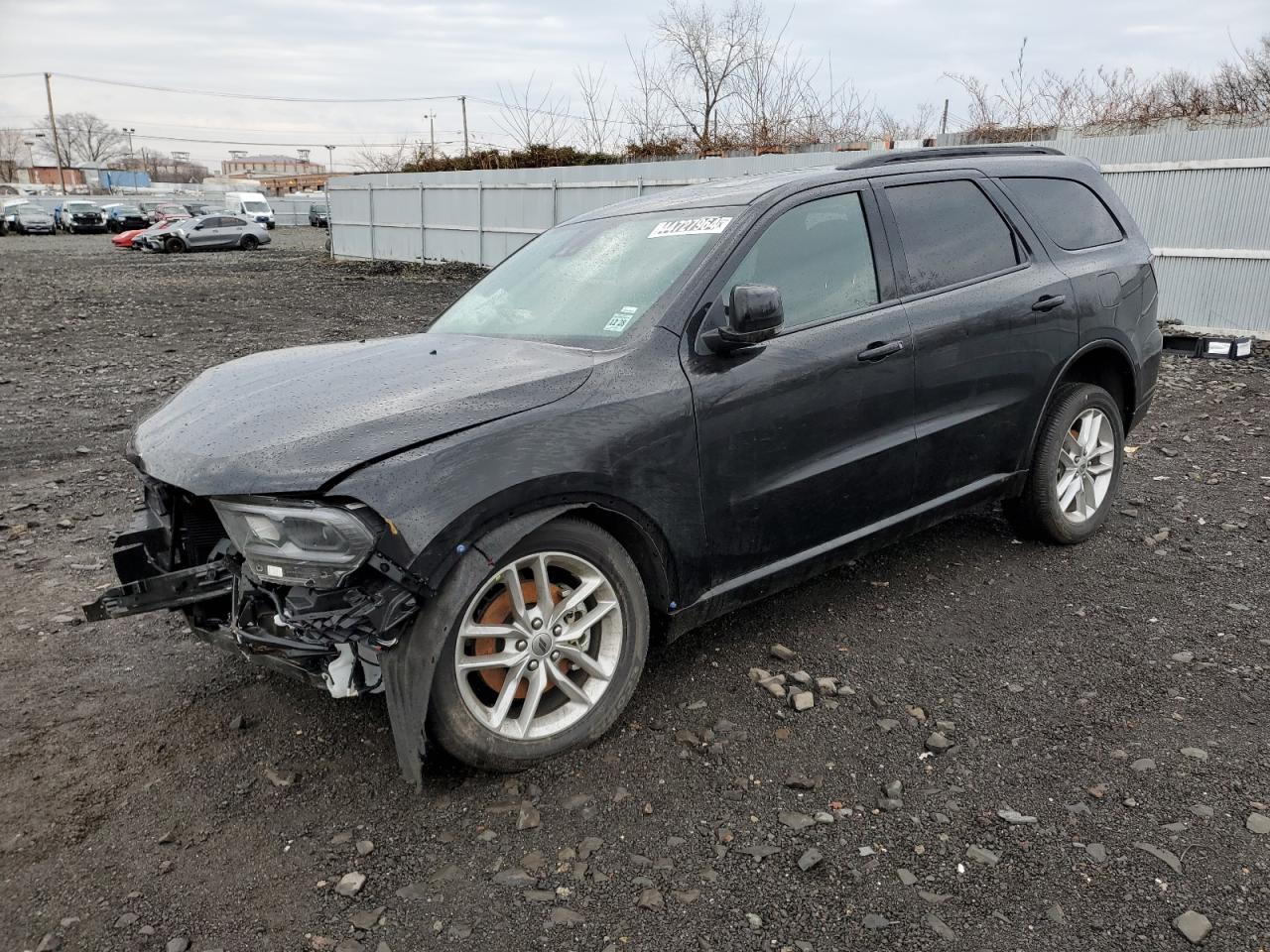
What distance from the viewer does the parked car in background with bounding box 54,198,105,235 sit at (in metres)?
49.7

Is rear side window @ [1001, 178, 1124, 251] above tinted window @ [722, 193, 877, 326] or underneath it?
above

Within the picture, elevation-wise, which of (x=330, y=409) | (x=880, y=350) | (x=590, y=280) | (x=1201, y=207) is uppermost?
(x=1201, y=207)

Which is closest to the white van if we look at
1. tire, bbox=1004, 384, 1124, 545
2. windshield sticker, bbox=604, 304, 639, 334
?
tire, bbox=1004, 384, 1124, 545

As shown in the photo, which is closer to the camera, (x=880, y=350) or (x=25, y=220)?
(x=880, y=350)

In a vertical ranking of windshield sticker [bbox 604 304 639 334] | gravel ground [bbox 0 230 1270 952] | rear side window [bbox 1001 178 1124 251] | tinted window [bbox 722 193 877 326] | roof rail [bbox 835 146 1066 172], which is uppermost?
roof rail [bbox 835 146 1066 172]

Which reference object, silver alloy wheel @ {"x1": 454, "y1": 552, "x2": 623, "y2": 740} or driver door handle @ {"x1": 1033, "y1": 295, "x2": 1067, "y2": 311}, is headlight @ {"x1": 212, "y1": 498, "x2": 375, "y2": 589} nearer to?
silver alloy wheel @ {"x1": 454, "y1": 552, "x2": 623, "y2": 740}

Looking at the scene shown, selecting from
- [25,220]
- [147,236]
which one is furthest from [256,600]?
[25,220]

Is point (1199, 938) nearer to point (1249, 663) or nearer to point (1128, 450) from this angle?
point (1249, 663)

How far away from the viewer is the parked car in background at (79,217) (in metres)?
49.7

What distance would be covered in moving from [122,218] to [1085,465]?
55935 millimetres

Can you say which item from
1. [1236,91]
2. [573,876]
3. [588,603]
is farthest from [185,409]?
[1236,91]

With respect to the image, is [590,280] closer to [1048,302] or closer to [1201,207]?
[1048,302]

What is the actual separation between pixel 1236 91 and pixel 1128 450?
11885 millimetres

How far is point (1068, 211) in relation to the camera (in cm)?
474
